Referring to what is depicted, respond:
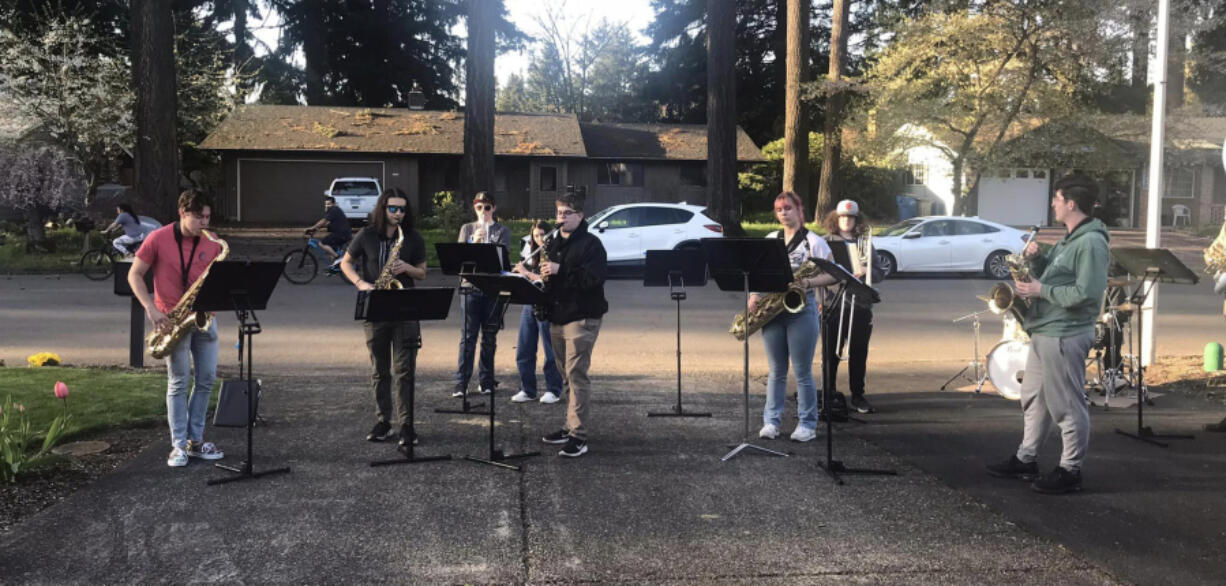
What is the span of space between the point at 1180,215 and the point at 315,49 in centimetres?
3768

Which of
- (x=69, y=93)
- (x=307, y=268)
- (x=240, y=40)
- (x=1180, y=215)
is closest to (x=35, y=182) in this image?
(x=69, y=93)

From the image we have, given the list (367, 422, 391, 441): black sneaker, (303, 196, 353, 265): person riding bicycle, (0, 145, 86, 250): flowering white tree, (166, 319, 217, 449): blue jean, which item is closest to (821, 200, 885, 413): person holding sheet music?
(367, 422, 391, 441): black sneaker

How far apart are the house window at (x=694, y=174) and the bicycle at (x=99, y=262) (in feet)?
77.2

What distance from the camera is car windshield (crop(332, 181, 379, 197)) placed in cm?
3509

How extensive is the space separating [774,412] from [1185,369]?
5602mm

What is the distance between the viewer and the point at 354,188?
116 ft

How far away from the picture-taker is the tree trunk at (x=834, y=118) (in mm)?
33312

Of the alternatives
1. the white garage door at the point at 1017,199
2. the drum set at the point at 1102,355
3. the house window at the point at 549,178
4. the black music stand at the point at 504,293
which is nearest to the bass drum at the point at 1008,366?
the drum set at the point at 1102,355

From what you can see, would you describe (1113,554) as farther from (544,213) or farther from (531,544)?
(544,213)

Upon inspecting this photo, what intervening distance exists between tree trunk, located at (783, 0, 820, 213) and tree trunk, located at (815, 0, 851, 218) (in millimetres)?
2191

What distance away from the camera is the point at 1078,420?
20.4 ft

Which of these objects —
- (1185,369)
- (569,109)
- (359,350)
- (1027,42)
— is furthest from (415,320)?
(569,109)

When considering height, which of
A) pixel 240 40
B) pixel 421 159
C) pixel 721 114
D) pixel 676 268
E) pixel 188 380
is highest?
pixel 240 40

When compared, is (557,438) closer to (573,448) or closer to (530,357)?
(573,448)
